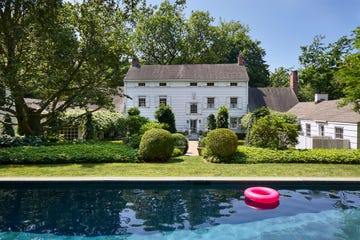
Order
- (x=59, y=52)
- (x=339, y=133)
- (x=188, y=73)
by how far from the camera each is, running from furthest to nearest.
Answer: (x=188, y=73), (x=339, y=133), (x=59, y=52)

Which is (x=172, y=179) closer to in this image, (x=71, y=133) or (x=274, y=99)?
(x=71, y=133)

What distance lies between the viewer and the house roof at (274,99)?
30016 millimetres

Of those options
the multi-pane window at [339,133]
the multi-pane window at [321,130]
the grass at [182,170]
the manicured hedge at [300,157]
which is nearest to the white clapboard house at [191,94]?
the multi-pane window at [321,130]

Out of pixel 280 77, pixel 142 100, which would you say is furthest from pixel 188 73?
pixel 280 77

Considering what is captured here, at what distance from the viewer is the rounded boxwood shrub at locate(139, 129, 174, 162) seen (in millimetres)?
11117

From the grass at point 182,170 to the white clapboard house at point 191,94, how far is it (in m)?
18.9

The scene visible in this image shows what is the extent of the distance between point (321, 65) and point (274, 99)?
11204 millimetres

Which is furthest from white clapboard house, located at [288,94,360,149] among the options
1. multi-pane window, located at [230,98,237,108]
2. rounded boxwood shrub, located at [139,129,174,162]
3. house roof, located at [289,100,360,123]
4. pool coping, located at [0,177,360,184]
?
rounded boxwood shrub, located at [139,129,174,162]

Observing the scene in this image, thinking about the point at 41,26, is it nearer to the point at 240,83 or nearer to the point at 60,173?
the point at 60,173

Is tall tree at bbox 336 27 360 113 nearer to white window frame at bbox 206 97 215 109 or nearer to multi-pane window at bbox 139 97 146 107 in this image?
white window frame at bbox 206 97 215 109

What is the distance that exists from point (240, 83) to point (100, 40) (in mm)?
18707

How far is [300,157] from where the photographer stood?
10984 millimetres

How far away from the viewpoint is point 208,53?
139 ft

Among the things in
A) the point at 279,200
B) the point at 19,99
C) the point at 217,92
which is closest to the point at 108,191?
the point at 279,200
